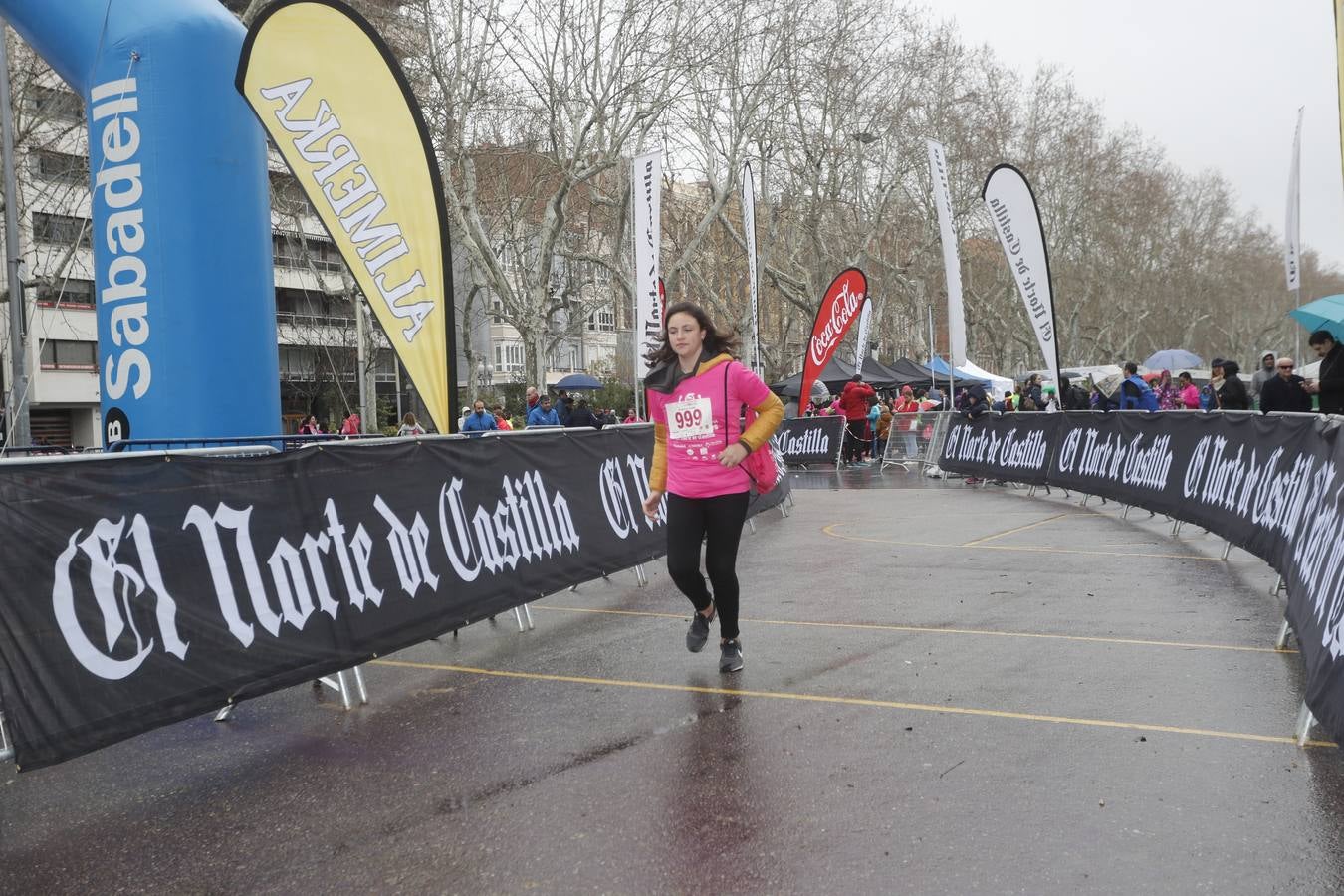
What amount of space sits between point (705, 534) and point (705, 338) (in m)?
1.07

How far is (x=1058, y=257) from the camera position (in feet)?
202

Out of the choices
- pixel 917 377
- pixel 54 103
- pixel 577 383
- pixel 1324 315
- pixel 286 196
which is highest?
pixel 54 103

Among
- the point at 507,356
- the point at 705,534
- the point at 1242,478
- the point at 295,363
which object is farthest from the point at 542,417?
the point at 507,356

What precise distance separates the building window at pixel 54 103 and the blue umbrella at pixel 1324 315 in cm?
2519

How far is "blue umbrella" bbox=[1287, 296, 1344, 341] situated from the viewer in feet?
51.4

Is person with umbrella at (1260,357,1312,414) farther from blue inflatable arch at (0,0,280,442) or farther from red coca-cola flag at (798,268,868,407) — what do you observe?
red coca-cola flag at (798,268,868,407)

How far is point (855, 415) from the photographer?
2720 centimetres

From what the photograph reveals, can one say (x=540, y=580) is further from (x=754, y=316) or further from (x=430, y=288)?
(x=754, y=316)

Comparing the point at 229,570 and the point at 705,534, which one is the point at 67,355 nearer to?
the point at 229,570

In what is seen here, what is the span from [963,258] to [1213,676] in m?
55.6

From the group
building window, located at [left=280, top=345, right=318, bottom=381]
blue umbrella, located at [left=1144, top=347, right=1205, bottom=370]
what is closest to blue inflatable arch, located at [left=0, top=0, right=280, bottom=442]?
blue umbrella, located at [left=1144, top=347, right=1205, bottom=370]

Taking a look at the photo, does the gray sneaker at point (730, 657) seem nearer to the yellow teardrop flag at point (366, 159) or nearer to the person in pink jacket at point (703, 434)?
the person in pink jacket at point (703, 434)

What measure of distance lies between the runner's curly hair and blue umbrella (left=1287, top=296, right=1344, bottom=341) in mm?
12652

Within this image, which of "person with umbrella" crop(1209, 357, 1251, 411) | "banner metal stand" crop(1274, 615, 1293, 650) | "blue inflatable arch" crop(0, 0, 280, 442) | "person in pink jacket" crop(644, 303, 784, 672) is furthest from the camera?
"person with umbrella" crop(1209, 357, 1251, 411)
